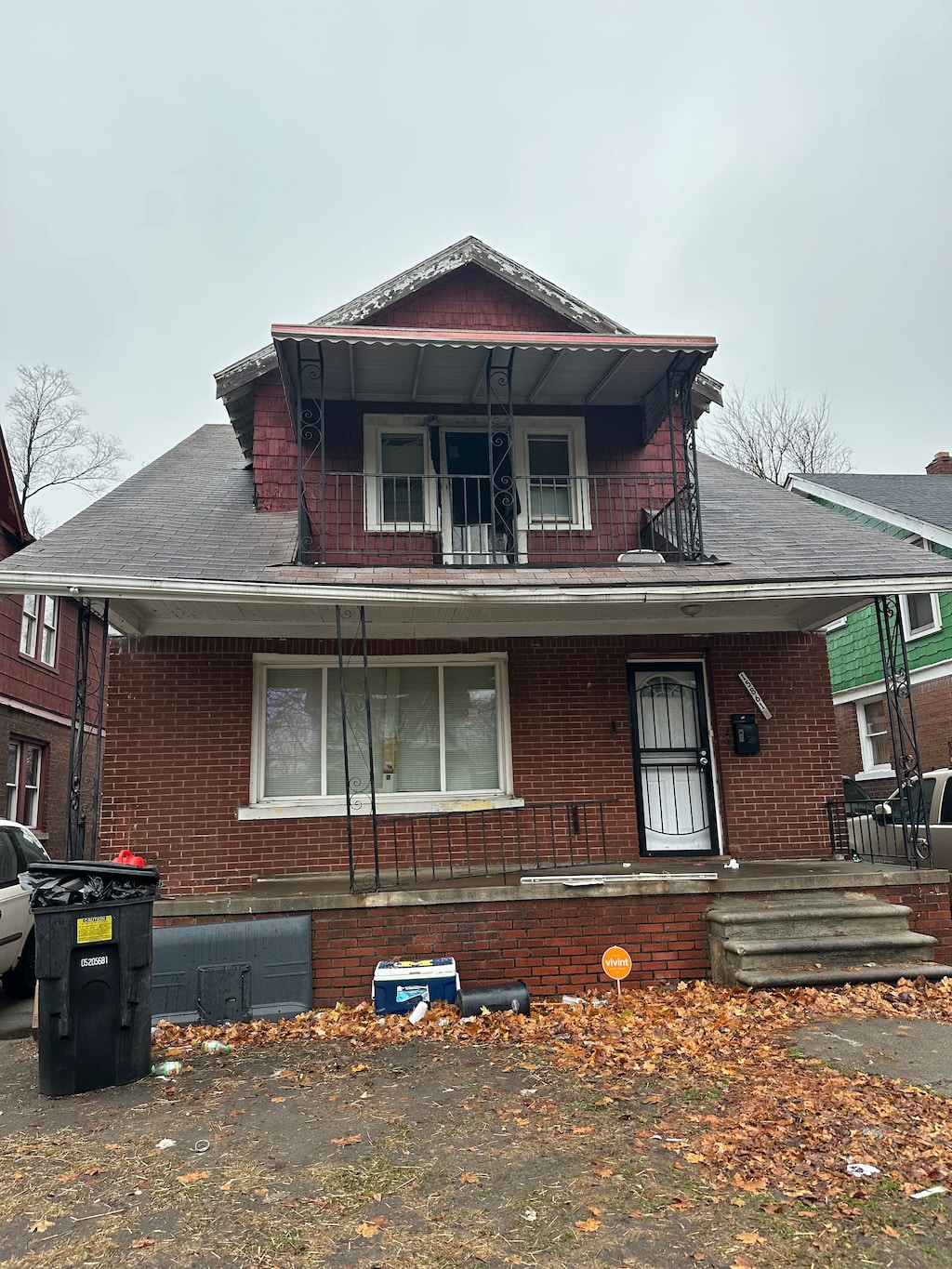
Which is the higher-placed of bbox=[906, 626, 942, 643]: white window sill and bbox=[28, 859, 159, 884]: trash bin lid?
bbox=[906, 626, 942, 643]: white window sill

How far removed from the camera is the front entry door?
29.4 ft

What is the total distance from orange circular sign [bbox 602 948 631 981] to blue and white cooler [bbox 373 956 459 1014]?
3.65ft

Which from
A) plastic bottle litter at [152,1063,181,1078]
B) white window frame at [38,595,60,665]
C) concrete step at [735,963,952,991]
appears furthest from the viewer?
white window frame at [38,595,60,665]

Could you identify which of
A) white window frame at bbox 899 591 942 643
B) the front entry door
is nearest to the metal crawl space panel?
the front entry door

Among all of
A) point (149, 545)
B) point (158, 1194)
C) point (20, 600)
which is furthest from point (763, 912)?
point (20, 600)

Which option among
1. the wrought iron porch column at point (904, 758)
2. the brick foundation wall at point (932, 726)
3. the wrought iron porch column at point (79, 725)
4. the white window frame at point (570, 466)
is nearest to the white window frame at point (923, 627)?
the brick foundation wall at point (932, 726)

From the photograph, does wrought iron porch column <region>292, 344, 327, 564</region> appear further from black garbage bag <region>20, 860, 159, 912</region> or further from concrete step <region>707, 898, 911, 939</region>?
concrete step <region>707, 898, 911, 939</region>

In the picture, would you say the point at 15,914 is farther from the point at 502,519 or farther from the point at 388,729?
the point at 502,519

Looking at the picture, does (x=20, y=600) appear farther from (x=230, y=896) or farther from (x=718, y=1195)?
(x=718, y=1195)

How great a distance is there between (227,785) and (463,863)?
238 centimetres

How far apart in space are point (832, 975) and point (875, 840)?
412 centimetres

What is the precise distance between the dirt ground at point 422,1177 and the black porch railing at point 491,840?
2.96 m

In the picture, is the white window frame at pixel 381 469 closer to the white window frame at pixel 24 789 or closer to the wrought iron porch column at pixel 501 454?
the wrought iron porch column at pixel 501 454

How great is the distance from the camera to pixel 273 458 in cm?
955
